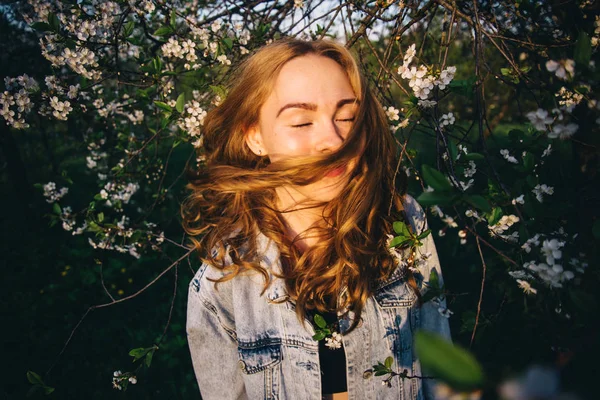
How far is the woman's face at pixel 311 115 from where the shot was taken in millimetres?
1349

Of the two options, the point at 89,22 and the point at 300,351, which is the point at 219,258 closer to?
the point at 300,351

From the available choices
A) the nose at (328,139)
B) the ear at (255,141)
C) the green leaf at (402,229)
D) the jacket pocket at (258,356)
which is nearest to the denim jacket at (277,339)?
the jacket pocket at (258,356)

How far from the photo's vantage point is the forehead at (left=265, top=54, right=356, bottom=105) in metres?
1.36

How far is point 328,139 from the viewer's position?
1340 millimetres

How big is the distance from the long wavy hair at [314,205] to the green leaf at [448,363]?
0.99m

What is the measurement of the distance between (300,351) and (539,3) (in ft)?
6.13

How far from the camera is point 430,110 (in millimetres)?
1270

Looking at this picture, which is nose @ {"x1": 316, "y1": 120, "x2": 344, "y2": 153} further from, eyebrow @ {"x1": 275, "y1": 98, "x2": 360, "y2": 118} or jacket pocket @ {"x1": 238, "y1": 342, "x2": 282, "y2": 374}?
jacket pocket @ {"x1": 238, "y1": 342, "x2": 282, "y2": 374}

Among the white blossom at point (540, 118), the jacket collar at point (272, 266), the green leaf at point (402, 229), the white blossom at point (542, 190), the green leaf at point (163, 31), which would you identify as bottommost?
the jacket collar at point (272, 266)

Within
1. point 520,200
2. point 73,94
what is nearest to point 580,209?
point 520,200

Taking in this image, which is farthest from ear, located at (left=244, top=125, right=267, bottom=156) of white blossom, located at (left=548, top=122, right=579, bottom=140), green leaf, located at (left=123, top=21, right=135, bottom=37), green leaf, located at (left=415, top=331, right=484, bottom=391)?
green leaf, located at (left=415, top=331, right=484, bottom=391)

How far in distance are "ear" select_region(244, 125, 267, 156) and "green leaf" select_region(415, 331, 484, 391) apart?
4.37 ft

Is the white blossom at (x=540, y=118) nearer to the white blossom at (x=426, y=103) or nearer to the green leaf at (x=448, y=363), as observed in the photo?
the white blossom at (x=426, y=103)

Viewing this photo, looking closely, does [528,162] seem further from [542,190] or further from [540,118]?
[540,118]
